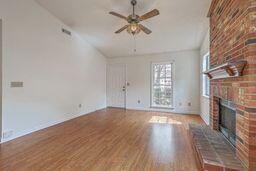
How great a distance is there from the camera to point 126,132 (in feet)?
12.5

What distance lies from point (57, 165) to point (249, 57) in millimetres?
2798

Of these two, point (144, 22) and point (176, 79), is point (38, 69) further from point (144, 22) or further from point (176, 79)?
point (176, 79)

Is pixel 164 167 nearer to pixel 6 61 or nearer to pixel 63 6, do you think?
pixel 6 61

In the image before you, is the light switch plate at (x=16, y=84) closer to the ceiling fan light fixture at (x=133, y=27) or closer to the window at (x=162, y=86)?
the ceiling fan light fixture at (x=133, y=27)

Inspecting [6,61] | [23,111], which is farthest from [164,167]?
[6,61]

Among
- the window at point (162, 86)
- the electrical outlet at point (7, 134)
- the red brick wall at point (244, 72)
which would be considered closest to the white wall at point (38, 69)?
the electrical outlet at point (7, 134)

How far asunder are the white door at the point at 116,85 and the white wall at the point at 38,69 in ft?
5.58

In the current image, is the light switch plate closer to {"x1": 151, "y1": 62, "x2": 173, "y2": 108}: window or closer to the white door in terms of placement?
the white door

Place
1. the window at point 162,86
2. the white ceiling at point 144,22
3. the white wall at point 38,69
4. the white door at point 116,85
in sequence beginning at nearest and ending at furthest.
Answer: the white wall at point 38,69
the white ceiling at point 144,22
the window at point 162,86
the white door at point 116,85

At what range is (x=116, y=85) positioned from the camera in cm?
728

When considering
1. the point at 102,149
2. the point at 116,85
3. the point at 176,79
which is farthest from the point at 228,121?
the point at 116,85

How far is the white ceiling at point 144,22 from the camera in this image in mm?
3483

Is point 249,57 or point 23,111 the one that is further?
point 23,111

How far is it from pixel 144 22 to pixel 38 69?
9.63 feet
